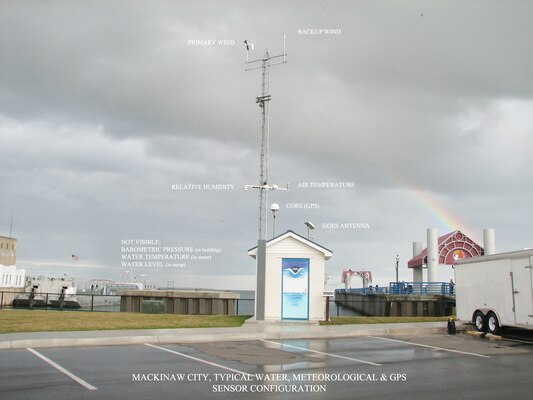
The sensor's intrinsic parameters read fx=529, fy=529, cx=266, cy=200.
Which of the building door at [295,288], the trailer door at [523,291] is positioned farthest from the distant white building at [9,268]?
the trailer door at [523,291]

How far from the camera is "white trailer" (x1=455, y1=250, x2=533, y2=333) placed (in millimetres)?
17703

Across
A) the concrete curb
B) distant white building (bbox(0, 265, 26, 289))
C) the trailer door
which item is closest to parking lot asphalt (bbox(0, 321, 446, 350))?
the concrete curb

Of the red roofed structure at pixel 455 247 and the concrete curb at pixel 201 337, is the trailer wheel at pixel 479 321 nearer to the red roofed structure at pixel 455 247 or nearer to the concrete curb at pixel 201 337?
the concrete curb at pixel 201 337

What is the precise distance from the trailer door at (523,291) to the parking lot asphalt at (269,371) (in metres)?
2.05

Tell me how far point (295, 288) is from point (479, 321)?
7398 millimetres

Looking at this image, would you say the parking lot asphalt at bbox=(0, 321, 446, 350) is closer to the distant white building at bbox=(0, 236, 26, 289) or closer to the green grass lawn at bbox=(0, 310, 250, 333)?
the green grass lawn at bbox=(0, 310, 250, 333)

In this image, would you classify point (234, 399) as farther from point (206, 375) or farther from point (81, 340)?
point (81, 340)

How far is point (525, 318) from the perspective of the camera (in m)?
17.6

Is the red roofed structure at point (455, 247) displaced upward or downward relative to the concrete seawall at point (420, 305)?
upward

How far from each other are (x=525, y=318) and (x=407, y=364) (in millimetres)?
7621

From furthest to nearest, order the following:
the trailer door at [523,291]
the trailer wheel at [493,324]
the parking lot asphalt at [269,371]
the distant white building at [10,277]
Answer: the distant white building at [10,277]
the trailer wheel at [493,324]
the trailer door at [523,291]
the parking lot asphalt at [269,371]

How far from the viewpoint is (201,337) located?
16.5 m

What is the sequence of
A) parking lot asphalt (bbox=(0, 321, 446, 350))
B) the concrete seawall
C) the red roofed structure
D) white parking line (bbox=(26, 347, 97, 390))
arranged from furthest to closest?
the concrete seawall < the red roofed structure < parking lot asphalt (bbox=(0, 321, 446, 350)) < white parking line (bbox=(26, 347, 97, 390))

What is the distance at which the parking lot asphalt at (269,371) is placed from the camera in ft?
29.3
